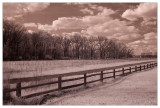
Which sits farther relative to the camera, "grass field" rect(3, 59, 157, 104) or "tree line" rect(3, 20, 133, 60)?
"grass field" rect(3, 59, 157, 104)

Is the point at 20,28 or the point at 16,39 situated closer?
the point at 20,28

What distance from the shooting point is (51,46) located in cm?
1321

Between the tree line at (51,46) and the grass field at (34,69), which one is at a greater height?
the tree line at (51,46)

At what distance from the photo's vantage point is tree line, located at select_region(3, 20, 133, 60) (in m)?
10.2

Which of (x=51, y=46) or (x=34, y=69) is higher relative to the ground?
(x=51, y=46)

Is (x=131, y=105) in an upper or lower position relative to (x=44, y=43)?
lower

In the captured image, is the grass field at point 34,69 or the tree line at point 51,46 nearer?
the tree line at point 51,46

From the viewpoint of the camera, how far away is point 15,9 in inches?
336

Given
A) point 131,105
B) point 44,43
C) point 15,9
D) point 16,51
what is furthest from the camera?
point 44,43

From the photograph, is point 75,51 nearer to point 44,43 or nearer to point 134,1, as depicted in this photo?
point 44,43

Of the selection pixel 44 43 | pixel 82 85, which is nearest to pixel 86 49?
pixel 82 85

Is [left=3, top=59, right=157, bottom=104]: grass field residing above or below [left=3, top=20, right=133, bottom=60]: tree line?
below

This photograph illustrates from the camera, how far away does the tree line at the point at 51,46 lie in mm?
10172

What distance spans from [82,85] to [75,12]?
16.8 ft
